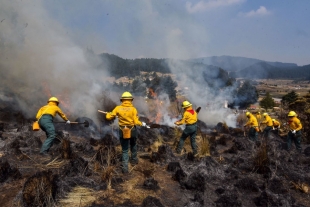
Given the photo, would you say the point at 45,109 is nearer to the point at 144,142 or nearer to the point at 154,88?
the point at 144,142

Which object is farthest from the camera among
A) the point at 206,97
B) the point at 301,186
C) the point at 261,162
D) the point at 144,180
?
the point at 206,97

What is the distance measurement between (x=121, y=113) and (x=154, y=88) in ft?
72.3

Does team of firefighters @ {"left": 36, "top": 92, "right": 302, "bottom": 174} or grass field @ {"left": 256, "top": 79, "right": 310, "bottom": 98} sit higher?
team of firefighters @ {"left": 36, "top": 92, "right": 302, "bottom": 174}

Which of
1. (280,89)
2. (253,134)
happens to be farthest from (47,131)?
(280,89)

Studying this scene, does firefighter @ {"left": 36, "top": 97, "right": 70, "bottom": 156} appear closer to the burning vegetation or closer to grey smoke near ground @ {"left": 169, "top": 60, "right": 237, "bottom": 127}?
the burning vegetation

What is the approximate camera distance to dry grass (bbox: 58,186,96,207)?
182 inches

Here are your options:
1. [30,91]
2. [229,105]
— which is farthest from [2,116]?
[229,105]

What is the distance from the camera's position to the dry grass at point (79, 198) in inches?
182

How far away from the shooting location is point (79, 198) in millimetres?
4855

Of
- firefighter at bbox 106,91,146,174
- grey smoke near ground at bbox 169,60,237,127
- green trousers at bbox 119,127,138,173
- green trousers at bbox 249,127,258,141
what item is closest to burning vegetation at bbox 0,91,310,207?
green trousers at bbox 119,127,138,173

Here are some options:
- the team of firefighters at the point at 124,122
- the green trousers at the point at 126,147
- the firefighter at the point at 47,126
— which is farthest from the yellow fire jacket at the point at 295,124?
the firefighter at the point at 47,126

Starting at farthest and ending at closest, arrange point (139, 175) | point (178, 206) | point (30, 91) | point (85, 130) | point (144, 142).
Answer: point (30, 91) < point (85, 130) < point (144, 142) < point (139, 175) < point (178, 206)

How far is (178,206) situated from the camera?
201 inches

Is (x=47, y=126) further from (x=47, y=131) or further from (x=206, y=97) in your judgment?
(x=206, y=97)
